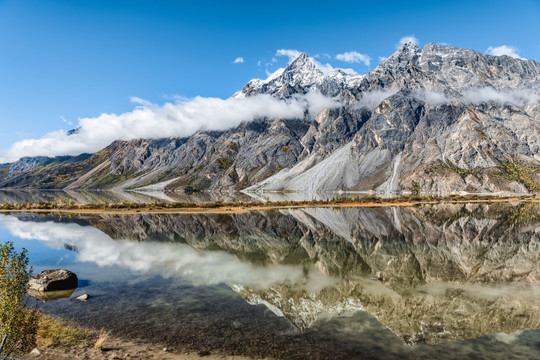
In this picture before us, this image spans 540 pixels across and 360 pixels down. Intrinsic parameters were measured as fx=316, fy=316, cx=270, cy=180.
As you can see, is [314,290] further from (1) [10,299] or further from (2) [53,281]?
(2) [53,281]

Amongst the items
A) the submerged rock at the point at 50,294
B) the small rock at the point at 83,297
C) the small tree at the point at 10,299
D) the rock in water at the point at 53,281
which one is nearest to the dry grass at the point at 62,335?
the small tree at the point at 10,299

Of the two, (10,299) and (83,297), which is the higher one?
(10,299)

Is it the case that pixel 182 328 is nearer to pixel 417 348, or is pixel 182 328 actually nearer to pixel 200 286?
pixel 200 286

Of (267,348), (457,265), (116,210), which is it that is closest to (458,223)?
(457,265)

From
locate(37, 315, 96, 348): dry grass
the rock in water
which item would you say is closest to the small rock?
the rock in water

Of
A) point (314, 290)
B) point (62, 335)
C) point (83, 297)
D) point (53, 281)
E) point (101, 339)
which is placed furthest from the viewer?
point (53, 281)

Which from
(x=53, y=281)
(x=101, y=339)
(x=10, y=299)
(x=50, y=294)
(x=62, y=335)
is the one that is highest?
(x=10, y=299)

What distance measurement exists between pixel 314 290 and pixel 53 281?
24.5 meters

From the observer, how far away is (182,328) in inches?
833

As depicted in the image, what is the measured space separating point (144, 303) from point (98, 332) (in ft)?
18.7

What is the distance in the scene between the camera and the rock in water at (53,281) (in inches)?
1150

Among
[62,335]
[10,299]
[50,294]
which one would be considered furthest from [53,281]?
[10,299]

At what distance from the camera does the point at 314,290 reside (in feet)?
96.4

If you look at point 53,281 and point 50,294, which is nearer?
point 50,294
